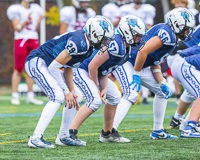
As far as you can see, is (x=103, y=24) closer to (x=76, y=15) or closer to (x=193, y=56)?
(x=193, y=56)

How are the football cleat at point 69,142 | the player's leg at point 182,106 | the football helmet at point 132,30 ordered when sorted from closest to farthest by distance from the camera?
the football cleat at point 69,142 < the football helmet at point 132,30 < the player's leg at point 182,106

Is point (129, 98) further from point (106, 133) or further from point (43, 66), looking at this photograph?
point (43, 66)

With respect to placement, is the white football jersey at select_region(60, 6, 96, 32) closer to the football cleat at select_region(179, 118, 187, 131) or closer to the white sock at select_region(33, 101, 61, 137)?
the football cleat at select_region(179, 118, 187, 131)

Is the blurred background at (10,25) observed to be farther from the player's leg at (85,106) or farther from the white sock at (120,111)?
the player's leg at (85,106)

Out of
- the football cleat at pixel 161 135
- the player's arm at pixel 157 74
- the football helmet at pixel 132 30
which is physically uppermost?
the football helmet at pixel 132 30

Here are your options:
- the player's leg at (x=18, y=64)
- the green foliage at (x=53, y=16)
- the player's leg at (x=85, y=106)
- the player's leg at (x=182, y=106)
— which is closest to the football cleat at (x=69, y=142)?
the player's leg at (x=85, y=106)

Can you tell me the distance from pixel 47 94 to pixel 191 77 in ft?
5.52

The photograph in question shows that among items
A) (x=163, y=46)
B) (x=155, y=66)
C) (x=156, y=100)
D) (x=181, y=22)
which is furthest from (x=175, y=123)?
(x=181, y=22)

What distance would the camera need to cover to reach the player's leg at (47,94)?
3762mm

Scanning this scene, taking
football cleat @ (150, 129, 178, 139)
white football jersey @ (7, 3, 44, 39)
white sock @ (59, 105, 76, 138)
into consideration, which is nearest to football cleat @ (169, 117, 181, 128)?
football cleat @ (150, 129, 178, 139)

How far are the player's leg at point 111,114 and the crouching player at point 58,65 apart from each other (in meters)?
0.43

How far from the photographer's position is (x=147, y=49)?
4.35 meters

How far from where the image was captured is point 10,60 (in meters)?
14.5

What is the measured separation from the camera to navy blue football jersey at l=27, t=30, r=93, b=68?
372 centimetres
